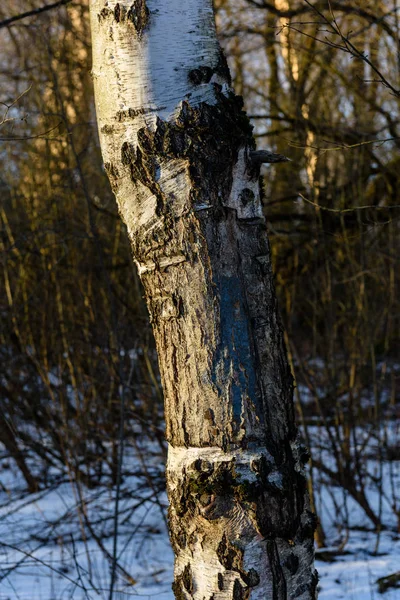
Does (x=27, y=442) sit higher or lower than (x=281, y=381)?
lower

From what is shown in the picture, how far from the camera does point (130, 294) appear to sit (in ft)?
16.4

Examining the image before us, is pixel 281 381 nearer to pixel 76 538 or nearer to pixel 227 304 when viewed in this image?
pixel 227 304

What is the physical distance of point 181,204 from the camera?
1345mm

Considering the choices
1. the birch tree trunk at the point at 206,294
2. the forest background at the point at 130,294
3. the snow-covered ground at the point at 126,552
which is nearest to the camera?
the birch tree trunk at the point at 206,294

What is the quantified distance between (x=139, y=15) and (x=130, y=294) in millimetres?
3696

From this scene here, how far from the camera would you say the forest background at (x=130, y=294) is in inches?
157

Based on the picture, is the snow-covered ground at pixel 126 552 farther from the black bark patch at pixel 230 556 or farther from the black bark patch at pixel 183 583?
the black bark patch at pixel 230 556

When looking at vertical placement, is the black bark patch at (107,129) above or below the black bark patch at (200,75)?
below

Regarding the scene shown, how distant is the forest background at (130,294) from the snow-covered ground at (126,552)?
0.05 metres

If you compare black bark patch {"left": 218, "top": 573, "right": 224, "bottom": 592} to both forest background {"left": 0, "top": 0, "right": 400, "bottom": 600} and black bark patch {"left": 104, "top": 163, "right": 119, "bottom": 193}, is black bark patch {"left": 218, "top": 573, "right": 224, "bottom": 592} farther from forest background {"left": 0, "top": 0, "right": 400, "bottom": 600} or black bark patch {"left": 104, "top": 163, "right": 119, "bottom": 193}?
forest background {"left": 0, "top": 0, "right": 400, "bottom": 600}

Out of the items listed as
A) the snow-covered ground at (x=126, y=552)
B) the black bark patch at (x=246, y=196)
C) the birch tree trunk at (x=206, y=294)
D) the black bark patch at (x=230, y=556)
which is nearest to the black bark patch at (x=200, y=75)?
the birch tree trunk at (x=206, y=294)

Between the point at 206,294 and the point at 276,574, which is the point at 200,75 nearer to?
the point at 206,294

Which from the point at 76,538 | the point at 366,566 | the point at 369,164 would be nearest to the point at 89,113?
the point at 369,164

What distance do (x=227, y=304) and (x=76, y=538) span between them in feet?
10.3
